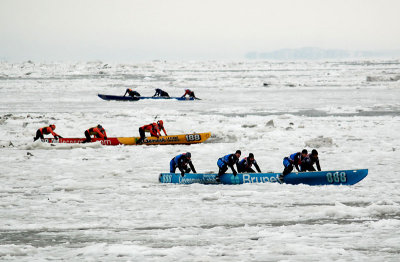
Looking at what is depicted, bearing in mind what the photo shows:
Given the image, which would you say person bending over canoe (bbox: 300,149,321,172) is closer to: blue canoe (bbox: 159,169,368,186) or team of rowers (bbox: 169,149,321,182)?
team of rowers (bbox: 169,149,321,182)

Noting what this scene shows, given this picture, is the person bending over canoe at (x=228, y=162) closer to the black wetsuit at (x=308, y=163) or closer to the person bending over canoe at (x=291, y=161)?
the person bending over canoe at (x=291, y=161)

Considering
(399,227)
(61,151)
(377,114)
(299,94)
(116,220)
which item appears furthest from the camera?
(299,94)

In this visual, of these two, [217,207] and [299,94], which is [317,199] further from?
[299,94]

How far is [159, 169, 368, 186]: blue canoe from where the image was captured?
43.2 ft

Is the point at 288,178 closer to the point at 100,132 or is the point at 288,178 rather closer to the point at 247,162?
the point at 247,162

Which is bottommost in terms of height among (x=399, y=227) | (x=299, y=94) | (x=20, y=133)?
(x=399, y=227)

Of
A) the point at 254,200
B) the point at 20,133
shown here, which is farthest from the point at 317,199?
the point at 20,133

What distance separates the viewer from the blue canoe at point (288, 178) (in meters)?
13.2

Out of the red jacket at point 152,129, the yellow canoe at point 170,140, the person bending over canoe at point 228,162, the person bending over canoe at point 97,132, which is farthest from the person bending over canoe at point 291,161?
the person bending over canoe at point 97,132

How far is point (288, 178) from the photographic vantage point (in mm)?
13500

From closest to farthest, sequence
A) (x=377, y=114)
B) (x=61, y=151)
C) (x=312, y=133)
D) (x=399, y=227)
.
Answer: (x=399, y=227), (x=61, y=151), (x=312, y=133), (x=377, y=114)

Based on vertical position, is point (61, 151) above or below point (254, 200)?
above

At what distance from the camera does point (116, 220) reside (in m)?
10.5

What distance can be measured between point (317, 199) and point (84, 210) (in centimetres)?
512
